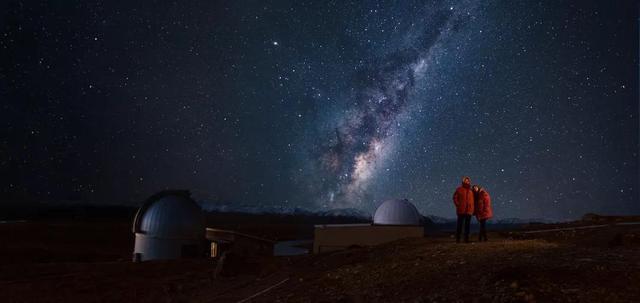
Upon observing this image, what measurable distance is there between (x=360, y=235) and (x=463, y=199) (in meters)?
12.1

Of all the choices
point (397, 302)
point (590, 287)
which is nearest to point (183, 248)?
point (397, 302)

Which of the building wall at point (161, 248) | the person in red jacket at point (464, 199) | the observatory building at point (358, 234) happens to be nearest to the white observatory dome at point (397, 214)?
the observatory building at point (358, 234)

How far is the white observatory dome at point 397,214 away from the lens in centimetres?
2747

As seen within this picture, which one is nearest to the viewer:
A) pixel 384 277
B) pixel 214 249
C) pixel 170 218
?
pixel 384 277

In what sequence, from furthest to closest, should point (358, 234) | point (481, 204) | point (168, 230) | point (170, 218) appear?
point (358, 234) < point (170, 218) < point (168, 230) < point (481, 204)

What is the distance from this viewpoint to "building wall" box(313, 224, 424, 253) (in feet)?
81.4

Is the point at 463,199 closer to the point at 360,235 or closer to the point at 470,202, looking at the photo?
the point at 470,202

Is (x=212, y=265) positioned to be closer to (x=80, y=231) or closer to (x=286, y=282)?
(x=286, y=282)

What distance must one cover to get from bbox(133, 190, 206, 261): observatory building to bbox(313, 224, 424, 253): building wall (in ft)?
20.7

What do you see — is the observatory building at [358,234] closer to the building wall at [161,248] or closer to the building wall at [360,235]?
the building wall at [360,235]

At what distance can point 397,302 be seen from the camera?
24.0 feet

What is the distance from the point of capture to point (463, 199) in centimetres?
1327

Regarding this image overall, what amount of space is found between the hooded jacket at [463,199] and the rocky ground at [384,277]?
1.01 meters

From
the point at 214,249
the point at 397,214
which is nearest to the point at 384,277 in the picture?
the point at 397,214
